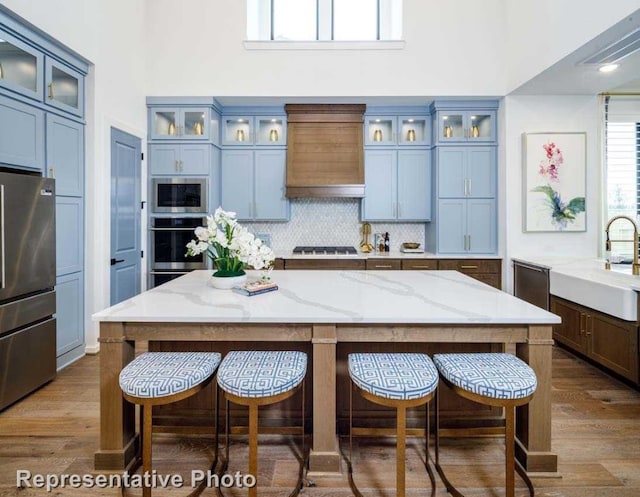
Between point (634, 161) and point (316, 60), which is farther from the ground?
point (316, 60)

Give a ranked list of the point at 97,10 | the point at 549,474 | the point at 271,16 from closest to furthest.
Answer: the point at 549,474, the point at 97,10, the point at 271,16

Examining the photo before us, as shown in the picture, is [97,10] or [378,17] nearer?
[97,10]

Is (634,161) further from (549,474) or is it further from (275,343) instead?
(275,343)

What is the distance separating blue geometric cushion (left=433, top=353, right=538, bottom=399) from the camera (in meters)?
1.59

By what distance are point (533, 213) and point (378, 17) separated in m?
3.27

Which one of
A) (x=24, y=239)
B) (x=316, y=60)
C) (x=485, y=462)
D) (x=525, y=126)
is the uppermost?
(x=316, y=60)

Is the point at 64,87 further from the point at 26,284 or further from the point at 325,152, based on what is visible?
the point at 325,152

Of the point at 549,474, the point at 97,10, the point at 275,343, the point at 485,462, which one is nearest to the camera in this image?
the point at 549,474

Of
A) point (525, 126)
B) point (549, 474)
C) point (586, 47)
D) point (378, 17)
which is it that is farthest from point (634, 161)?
point (549, 474)

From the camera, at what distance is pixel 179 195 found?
481 centimetres

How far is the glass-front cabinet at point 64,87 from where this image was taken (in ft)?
10.4

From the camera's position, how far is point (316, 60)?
4.69m

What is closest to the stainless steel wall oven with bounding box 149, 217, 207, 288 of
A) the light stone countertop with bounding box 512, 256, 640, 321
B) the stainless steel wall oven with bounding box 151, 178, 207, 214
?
the stainless steel wall oven with bounding box 151, 178, 207, 214

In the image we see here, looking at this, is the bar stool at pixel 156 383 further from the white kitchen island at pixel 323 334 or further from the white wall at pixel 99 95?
the white wall at pixel 99 95
